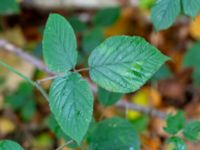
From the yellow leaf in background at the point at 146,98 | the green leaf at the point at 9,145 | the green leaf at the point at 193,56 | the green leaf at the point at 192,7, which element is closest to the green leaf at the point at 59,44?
the green leaf at the point at 9,145

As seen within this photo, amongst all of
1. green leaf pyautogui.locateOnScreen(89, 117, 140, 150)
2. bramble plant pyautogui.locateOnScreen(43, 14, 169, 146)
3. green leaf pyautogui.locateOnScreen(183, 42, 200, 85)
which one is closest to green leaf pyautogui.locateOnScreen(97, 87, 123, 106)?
green leaf pyautogui.locateOnScreen(89, 117, 140, 150)

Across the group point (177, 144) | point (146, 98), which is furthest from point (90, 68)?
point (146, 98)

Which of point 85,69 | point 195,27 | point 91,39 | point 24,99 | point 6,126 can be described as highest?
point 85,69

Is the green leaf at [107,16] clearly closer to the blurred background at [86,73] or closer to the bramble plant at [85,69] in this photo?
the blurred background at [86,73]

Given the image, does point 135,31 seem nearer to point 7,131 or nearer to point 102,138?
point 7,131

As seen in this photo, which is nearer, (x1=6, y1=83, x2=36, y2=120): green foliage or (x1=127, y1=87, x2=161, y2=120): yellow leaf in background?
(x1=6, y1=83, x2=36, y2=120): green foliage

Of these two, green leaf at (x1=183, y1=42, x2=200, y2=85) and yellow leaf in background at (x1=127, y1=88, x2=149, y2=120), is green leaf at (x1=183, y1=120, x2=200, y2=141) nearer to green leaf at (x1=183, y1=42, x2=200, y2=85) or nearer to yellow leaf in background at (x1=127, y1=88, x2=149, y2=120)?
green leaf at (x1=183, y1=42, x2=200, y2=85)

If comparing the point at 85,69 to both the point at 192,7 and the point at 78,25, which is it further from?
the point at 78,25
